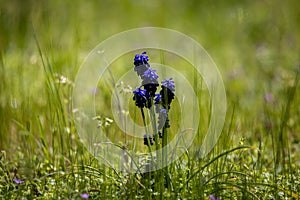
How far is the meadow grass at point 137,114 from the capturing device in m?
1.92

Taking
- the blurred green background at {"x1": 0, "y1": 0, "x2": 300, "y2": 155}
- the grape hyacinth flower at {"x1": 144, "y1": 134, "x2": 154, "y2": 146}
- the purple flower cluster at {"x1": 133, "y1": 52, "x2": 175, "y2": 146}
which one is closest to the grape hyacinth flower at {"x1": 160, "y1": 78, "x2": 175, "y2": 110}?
the purple flower cluster at {"x1": 133, "y1": 52, "x2": 175, "y2": 146}

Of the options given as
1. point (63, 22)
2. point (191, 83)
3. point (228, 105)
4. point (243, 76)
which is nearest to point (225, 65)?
point (243, 76)

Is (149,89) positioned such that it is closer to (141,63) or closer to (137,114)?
(141,63)

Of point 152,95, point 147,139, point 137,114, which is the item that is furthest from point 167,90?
point 137,114

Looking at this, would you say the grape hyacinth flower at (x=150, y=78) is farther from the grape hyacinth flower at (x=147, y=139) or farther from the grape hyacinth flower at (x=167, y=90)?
the grape hyacinth flower at (x=147, y=139)

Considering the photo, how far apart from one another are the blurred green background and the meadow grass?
0.5 inches

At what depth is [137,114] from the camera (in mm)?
3098

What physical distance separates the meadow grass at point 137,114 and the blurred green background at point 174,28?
0.01 meters

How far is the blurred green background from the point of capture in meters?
3.58

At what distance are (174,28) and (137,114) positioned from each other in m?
2.83

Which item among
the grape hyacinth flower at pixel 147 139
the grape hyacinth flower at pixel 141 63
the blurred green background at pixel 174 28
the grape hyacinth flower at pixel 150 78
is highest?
the blurred green background at pixel 174 28

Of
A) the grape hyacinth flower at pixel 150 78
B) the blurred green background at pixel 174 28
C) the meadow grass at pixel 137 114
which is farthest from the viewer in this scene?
the blurred green background at pixel 174 28

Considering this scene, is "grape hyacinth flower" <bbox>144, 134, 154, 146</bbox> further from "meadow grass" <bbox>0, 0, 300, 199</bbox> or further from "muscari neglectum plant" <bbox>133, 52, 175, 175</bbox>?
"meadow grass" <bbox>0, 0, 300, 199</bbox>

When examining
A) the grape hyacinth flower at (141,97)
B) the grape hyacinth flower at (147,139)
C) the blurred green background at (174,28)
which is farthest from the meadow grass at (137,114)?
the grape hyacinth flower at (141,97)
